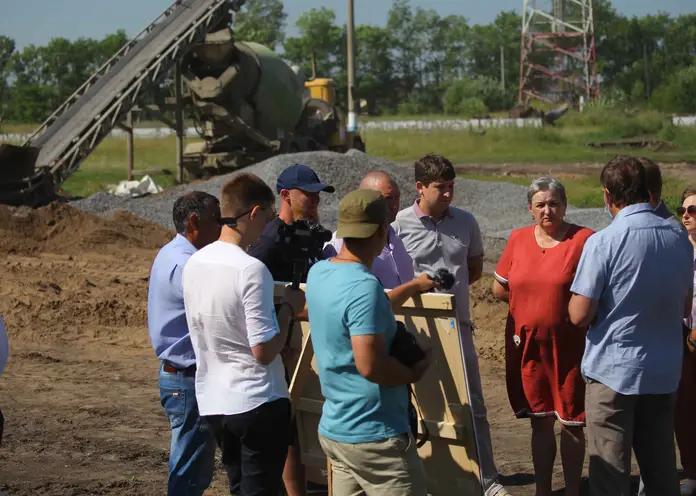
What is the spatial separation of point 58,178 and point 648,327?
20537 mm

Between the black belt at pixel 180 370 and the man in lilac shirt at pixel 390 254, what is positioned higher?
the man in lilac shirt at pixel 390 254

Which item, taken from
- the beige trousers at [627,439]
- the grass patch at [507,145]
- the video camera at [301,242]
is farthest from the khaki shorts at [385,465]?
the grass patch at [507,145]

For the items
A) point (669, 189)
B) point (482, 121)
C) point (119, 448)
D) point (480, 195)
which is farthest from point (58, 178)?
point (482, 121)

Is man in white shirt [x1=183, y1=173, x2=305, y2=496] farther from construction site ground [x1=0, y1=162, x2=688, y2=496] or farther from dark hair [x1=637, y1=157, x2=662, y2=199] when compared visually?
construction site ground [x1=0, y1=162, x2=688, y2=496]

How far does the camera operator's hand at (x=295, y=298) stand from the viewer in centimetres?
507

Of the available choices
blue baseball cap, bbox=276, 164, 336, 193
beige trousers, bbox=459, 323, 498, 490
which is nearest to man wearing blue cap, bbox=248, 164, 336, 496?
blue baseball cap, bbox=276, 164, 336, 193

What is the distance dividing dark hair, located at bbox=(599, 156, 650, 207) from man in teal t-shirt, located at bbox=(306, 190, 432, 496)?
4.67ft

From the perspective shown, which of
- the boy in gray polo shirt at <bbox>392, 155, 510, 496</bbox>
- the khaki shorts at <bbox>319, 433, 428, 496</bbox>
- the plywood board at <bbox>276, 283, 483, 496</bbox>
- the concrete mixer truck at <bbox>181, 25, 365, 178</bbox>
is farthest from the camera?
the concrete mixer truck at <bbox>181, 25, 365, 178</bbox>

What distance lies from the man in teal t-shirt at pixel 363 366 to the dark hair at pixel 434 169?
1.93 m

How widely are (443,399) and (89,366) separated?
687cm

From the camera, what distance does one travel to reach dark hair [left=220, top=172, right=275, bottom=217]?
467 cm

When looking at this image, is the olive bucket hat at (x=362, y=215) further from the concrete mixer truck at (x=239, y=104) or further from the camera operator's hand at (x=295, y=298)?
the concrete mixer truck at (x=239, y=104)

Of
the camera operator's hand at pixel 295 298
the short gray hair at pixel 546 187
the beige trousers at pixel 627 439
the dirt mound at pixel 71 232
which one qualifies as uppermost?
the short gray hair at pixel 546 187

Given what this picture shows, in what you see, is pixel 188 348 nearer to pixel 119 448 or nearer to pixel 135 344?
pixel 119 448
